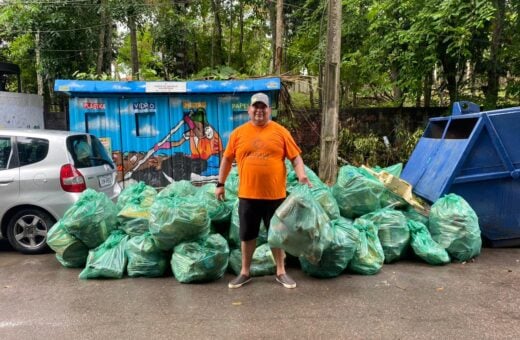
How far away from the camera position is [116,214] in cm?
493

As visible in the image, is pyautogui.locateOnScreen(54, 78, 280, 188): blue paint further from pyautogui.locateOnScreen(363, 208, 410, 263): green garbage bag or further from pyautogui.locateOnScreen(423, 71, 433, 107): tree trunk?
pyautogui.locateOnScreen(363, 208, 410, 263): green garbage bag

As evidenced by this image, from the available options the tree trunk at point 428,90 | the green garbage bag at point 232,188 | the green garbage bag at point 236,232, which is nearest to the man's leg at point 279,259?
the green garbage bag at point 236,232

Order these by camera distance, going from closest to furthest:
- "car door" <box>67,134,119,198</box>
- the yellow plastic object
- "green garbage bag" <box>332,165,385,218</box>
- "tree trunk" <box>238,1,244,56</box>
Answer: "green garbage bag" <box>332,165,385,218</box> → the yellow plastic object → "car door" <box>67,134,119,198</box> → "tree trunk" <box>238,1,244,56</box>

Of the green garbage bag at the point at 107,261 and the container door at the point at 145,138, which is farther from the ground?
the container door at the point at 145,138

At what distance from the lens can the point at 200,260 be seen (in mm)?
4199

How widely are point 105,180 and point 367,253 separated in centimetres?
349

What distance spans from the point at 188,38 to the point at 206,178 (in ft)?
21.0

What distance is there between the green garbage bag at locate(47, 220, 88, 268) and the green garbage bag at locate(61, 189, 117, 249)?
0.08 meters

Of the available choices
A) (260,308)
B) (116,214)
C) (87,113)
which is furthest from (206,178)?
(260,308)

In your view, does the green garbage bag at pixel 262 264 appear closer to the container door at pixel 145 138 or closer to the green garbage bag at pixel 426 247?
the green garbage bag at pixel 426 247

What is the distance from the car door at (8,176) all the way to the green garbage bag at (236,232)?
269 cm

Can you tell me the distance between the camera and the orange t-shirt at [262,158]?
399 centimetres

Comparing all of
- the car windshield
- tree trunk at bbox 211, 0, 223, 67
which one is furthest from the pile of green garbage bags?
tree trunk at bbox 211, 0, 223, 67

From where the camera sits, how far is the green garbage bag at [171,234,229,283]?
421 cm
